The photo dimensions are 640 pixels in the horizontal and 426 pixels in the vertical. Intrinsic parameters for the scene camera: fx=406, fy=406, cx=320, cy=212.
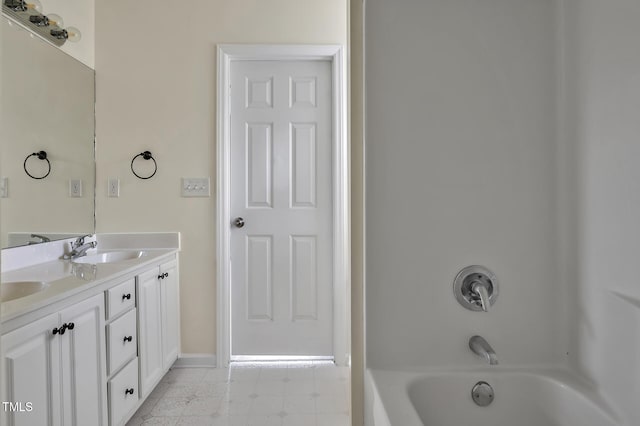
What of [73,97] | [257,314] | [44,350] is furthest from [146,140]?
[44,350]

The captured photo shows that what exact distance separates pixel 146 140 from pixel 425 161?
78.7 inches

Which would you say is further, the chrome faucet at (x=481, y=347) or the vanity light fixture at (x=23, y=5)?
the vanity light fixture at (x=23, y=5)

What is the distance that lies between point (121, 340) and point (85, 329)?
31 centimetres

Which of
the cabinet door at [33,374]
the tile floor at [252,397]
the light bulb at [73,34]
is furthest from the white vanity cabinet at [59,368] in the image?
the light bulb at [73,34]

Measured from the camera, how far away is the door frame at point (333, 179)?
2635 mm

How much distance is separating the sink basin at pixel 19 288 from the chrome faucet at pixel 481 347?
5.17 ft

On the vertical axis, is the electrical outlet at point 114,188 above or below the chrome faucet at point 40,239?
above

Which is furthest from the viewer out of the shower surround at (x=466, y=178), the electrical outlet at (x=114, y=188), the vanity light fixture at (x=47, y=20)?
the electrical outlet at (x=114, y=188)

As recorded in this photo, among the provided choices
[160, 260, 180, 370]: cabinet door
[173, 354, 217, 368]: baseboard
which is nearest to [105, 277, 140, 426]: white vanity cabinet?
[160, 260, 180, 370]: cabinet door

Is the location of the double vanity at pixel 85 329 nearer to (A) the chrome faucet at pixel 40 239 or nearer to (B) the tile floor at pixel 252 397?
(A) the chrome faucet at pixel 40 239

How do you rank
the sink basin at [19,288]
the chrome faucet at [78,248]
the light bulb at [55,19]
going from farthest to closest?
the chrome faucet at [78,248], the light bulb at [55,19], the sink basin at [19,288]

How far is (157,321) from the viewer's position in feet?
7.37

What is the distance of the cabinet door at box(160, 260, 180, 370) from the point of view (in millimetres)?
2352

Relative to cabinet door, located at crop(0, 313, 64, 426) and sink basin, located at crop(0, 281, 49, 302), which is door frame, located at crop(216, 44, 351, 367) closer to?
sink basin, located at crop(0, 281, 49, 302)
